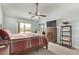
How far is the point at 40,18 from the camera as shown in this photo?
1.87 meters

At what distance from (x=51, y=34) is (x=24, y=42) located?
52cm

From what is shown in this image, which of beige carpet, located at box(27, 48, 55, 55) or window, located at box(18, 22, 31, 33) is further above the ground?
window, located at box(18, 22, 31, 33)

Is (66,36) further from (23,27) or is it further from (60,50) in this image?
(23,27)

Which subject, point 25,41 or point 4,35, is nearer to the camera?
point 4,35

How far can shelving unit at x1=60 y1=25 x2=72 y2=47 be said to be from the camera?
1864mm

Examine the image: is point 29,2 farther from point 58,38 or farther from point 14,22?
point 58,38

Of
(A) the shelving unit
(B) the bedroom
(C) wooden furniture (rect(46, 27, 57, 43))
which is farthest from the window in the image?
(A) the shelving unit

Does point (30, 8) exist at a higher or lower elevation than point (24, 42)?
higher

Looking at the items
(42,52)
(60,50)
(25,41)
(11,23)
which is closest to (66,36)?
(60,50)

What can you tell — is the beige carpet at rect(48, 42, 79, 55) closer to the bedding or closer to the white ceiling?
the bedding

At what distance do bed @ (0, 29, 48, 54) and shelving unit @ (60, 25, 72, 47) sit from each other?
318 millimetres

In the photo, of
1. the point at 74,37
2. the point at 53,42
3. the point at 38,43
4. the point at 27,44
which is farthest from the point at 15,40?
the point at 74,37

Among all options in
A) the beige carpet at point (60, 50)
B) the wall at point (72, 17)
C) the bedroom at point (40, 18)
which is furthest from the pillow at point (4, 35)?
the beige carpet at point (60, 50)

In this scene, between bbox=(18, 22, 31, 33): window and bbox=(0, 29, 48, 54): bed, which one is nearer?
bbox=(0, 29, 48, 54): bed
